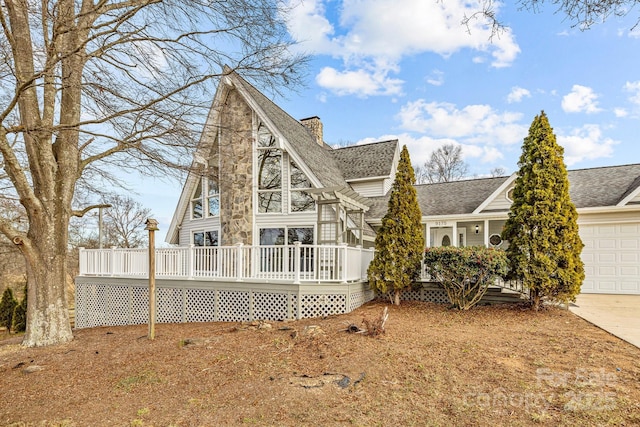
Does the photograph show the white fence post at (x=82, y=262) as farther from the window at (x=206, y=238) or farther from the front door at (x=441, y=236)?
the front door at (x=441, y=236)

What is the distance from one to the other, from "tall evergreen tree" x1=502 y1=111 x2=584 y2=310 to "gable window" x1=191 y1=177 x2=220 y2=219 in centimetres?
915

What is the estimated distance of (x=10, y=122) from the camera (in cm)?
762

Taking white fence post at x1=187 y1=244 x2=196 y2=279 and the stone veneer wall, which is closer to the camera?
white fence post at x1=187 y1=244 x2=196 y2=279

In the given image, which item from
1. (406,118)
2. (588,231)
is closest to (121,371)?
(588,231)

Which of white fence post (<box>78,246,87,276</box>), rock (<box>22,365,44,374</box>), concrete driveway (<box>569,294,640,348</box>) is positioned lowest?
rock (<box>22,365,44,374</box>)

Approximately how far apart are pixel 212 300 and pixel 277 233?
3.23 meters

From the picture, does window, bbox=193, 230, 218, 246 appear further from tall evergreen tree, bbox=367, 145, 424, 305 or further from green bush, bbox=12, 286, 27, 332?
green bush, bbox=12, 286, 27, 332

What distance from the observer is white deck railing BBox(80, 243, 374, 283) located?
8.03 metres

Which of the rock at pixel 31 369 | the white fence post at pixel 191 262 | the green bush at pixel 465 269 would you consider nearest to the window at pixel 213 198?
the white fence post at pixel 191 262

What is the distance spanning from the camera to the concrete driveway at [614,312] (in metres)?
6.10

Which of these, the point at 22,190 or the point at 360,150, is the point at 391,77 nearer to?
the point at 360,150

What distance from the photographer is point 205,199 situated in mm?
12727

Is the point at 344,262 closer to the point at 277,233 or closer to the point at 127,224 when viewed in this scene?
the point at 277,233

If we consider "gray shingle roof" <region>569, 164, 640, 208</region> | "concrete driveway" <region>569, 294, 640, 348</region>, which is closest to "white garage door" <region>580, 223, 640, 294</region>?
"concrete driveway" <region>569, 294, 640, 348</region>
